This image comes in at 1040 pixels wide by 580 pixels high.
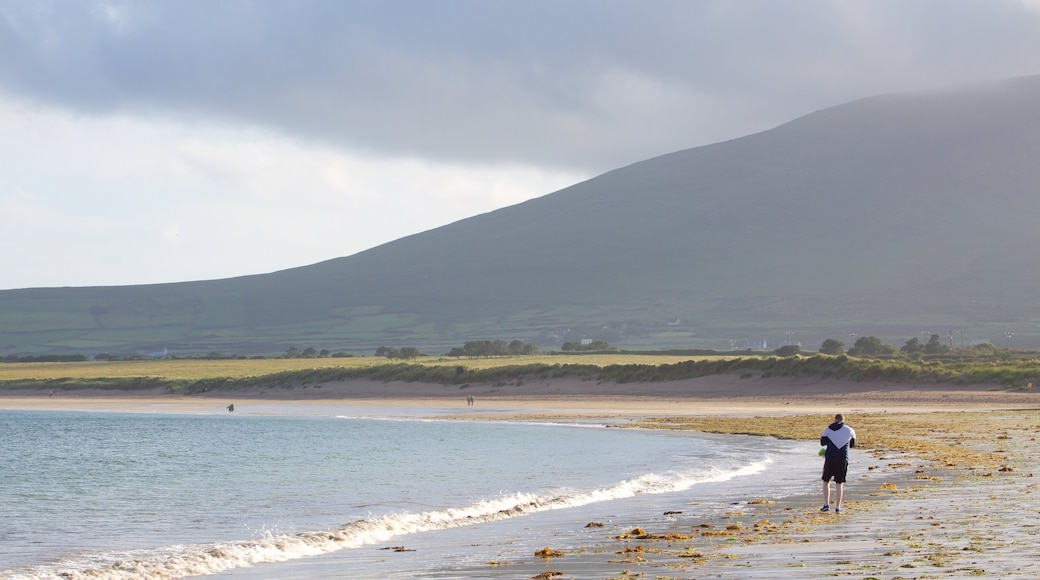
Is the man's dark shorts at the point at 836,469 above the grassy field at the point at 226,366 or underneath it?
underneath

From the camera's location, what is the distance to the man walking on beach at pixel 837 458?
61.1ft

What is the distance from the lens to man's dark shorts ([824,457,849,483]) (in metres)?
18.7

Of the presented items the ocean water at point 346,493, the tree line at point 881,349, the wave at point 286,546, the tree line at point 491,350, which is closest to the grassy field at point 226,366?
the tree line at point 491,350

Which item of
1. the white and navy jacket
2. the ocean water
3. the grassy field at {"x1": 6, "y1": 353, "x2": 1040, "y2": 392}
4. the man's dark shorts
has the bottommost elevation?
the ocean water

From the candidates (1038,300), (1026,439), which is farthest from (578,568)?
(1038,300)

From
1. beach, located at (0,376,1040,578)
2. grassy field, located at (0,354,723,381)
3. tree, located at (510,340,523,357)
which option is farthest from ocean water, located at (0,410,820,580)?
tree, located at (510,340,523,357)

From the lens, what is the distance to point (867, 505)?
19.0 meters

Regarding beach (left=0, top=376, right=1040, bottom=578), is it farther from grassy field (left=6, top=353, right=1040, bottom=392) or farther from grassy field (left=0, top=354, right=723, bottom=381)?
grassy field (left=0, top=354, right=723, bottom=381)

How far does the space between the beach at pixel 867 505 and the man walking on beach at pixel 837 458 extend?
32 cm

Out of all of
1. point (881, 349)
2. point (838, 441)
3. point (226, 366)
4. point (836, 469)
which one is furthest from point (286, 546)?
point (226, 366)

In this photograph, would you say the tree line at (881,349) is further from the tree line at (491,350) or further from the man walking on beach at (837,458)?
the man walking on beach at (837,458)

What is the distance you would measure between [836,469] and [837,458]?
27 cm

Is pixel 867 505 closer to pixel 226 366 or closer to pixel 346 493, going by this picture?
pixel 346 493

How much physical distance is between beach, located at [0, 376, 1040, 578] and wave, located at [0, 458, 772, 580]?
117 inches
